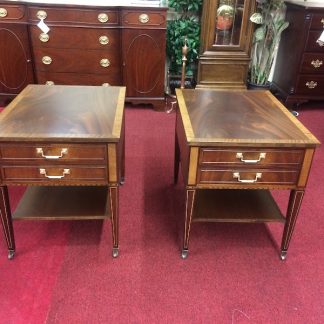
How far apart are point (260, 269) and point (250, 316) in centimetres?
27

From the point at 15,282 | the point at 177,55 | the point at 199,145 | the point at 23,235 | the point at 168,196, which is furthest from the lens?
the point at 177,55

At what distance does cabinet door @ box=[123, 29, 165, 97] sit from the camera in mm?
2973

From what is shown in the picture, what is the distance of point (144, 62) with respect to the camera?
3072mm

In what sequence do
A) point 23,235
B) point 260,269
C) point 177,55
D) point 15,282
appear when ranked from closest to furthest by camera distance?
point 15,282 → point 260,269 → point 23,235 → point 177,55

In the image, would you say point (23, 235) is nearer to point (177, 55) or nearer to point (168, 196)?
point (168, 196)

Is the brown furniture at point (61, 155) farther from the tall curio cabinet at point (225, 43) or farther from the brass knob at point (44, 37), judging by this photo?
the tall curio cabinet at point (225, 43)

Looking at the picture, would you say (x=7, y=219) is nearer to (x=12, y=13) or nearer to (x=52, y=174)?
(x=52, y=174)

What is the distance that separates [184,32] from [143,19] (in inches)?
20.1

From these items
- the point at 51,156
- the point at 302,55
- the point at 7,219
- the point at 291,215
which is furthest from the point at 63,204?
the point at 302,55

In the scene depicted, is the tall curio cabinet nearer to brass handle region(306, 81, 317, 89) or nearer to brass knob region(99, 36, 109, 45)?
brass handle region(306, 81, 317, 89)

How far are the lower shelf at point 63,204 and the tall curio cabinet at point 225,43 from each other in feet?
6.52

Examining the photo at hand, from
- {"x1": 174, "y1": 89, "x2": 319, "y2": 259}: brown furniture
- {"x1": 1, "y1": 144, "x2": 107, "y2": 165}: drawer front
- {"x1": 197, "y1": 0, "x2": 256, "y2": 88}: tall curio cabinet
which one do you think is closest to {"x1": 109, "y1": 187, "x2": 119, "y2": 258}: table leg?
{"x1": 1, "y1": 144, "x2": 107, "y2": 165}: drawer front

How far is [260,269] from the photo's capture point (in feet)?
5.15

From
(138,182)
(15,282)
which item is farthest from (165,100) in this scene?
(15,282)
